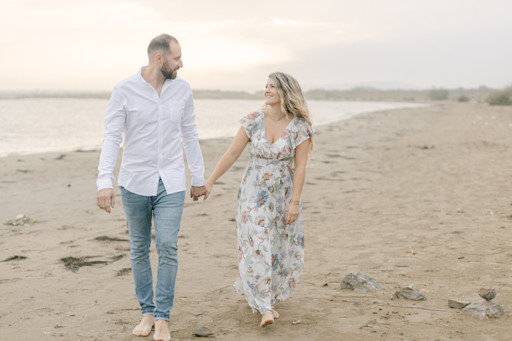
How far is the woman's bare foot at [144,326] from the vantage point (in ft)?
12.1

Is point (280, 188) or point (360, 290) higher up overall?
point (280, 188)

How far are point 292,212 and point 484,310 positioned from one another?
4.92 ft

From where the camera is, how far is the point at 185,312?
13.6ft

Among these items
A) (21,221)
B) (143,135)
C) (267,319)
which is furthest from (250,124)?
(21,221)

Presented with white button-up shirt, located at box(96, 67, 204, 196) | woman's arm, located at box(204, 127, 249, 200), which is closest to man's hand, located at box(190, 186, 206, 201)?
woman's arm, located at box(204, 127, 249, 200)

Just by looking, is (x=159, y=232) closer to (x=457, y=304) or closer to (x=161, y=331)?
(x=161, y=331)

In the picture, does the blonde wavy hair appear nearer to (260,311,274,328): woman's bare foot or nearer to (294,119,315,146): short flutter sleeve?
(294,119,315,146): short flutter sleeve

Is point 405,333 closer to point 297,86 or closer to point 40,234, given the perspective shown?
point 297,86

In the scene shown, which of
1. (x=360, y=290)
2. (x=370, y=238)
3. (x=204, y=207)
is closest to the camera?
(x=360, y=290)

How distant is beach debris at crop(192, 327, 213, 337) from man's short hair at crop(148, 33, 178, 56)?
1.89 m

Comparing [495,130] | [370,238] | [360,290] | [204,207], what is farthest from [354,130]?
[360,290]

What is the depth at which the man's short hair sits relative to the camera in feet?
11.4

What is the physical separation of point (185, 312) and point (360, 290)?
4.75ft

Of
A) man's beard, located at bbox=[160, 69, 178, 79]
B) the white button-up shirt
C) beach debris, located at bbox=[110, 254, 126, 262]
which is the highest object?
man's beard, located at bbox=[160, 69, 178, 79]
